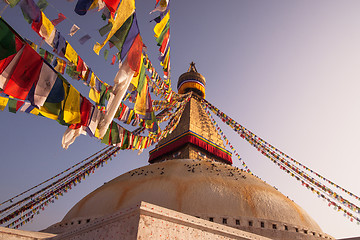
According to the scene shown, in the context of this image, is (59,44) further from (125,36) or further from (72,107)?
(125,36)

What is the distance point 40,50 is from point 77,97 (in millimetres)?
2059

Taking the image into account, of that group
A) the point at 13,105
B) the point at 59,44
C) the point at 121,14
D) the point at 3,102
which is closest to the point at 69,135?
Answer: the point at 13,105

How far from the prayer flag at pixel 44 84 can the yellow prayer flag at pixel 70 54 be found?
137 centimetres

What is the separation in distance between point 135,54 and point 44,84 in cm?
143

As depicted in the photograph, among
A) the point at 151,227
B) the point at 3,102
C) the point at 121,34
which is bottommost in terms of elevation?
the point at 151,227

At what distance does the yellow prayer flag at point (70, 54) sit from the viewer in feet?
16.2

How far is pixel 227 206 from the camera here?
269 inches

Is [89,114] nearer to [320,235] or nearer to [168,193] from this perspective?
[168,193]

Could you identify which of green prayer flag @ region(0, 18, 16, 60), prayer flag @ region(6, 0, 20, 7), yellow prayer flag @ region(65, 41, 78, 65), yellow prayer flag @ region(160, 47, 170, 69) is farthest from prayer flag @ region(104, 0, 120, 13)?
yellow prayer flag @ region(160, 47, 170, 69)

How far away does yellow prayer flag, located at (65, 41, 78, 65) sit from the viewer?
4926 mm

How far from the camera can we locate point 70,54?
198 inches

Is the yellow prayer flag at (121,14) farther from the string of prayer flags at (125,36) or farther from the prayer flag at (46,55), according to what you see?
the prayer flag at (46,55)

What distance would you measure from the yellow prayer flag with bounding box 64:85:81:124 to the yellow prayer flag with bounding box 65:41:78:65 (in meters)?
1.12

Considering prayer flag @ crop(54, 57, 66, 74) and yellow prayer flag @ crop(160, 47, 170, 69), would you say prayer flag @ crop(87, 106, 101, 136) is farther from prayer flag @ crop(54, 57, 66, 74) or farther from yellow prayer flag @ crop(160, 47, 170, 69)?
yellow prayer flag @ crop(160, 47, 170, 69)
